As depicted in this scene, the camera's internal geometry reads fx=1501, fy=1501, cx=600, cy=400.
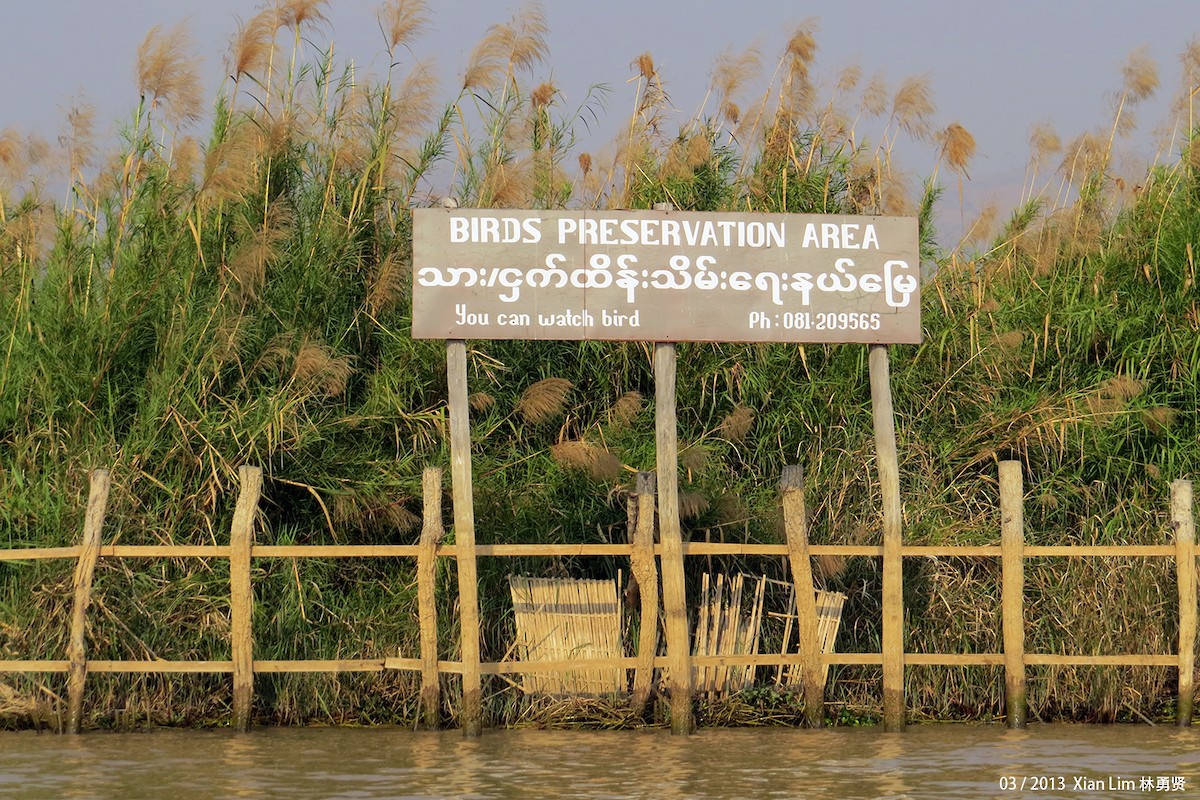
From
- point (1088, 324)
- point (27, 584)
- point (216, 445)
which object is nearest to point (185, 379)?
point (216, 445)

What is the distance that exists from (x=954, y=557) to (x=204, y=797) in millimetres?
5691

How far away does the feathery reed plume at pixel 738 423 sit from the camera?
1099 centimetres

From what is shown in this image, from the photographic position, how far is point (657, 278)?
10.3m

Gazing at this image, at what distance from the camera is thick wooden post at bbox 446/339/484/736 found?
998 cm

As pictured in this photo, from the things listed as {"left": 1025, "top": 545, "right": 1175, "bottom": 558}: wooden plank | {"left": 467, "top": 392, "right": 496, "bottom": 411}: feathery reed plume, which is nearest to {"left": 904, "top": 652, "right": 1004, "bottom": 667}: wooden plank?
{"left": 1025, "top": 545, "right": 1175, "bottom": 558}: wooden plank

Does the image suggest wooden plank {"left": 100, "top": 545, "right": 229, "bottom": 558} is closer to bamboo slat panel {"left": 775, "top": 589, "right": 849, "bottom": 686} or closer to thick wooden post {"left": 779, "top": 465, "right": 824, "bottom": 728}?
thick wooden post {"left": 779, "top": 465, "right": 824, "bottom": 728}

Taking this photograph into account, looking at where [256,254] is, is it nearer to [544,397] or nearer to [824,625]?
[544,397]

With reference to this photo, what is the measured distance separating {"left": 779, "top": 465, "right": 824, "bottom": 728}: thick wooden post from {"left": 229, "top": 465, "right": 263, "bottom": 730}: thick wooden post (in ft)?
11.7

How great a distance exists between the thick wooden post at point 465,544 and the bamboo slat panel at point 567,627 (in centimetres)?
53

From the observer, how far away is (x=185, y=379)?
10.6 m

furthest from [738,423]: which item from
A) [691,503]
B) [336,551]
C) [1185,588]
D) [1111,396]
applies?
[1185,588]

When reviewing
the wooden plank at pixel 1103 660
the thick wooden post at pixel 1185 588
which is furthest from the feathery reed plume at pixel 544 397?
the thick wooden post at pixel 1185 588

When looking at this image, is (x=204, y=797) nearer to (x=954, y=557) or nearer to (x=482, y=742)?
(x=482, y=742)

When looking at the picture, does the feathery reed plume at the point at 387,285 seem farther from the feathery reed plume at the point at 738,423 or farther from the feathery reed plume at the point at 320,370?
the feathery reed plume at the point at 738,423
